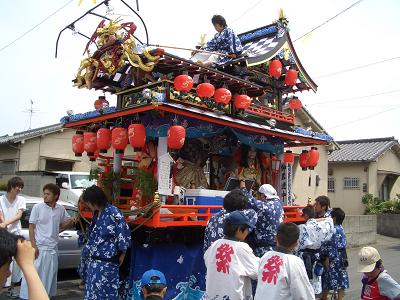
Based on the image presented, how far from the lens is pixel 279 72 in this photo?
891 centimetres

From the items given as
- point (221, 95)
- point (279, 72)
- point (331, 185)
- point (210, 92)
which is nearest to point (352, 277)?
point (279, 72)

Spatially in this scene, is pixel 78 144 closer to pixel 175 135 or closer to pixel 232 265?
pixel 175 135

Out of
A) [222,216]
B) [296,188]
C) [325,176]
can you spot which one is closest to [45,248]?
Result: [222,216]

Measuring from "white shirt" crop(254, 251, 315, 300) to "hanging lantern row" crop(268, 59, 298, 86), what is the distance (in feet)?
19.8

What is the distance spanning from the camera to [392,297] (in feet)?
12.0

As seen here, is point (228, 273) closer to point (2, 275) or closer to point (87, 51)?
point (2, 275)

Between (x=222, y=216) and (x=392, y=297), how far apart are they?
194 centimetres

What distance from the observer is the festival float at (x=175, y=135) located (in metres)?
6.45

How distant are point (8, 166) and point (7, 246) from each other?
19.4 metres

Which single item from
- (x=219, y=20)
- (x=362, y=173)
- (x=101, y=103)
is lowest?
(x=362, y=173)

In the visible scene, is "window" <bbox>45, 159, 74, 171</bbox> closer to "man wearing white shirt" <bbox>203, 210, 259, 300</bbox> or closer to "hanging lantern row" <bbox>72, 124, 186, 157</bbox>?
"hanging lantern row" <bbox>72, 124, 186, 157</bbox>

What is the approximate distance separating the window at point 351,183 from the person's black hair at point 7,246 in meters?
23.6

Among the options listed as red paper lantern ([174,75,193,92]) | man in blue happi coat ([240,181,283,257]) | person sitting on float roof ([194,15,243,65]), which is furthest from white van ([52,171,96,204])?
man in blue happi coat ([240,181,283,257])

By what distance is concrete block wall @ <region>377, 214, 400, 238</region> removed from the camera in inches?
748
